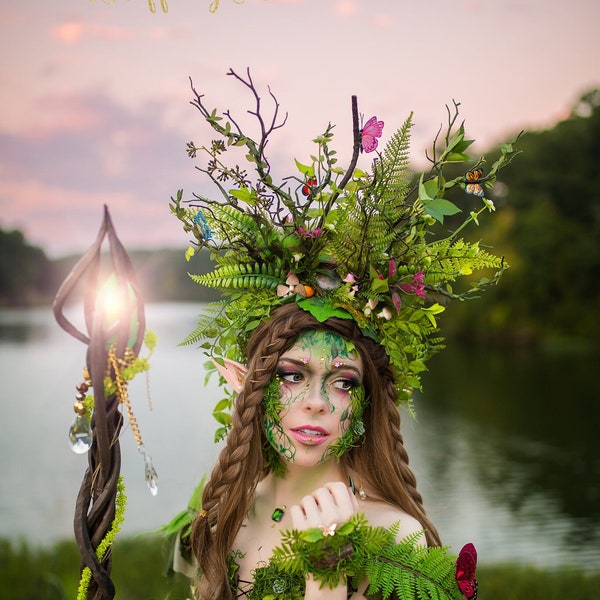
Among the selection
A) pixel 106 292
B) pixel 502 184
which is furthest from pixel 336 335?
pixel 502 184

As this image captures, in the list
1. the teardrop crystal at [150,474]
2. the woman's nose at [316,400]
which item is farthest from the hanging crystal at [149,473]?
the woman's nose at [316,400]

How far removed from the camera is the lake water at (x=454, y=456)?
1295 cm

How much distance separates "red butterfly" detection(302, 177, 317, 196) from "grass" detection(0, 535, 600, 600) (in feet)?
19.3

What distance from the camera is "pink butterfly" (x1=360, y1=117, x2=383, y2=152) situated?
2.79 meters

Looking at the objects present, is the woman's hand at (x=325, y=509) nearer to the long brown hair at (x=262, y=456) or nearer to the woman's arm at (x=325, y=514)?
the woman's arm at (x=325, y=514)

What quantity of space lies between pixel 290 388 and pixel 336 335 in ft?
0.84

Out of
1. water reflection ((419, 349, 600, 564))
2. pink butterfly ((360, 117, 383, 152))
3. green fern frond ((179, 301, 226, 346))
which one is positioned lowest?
water reflection ((419, 349, 600, 564))

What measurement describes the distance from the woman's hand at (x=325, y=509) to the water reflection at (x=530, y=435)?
10.2 meters

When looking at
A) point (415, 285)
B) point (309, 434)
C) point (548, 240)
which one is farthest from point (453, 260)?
point (548, 240)

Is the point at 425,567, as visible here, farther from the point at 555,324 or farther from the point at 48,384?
the point at 555,324

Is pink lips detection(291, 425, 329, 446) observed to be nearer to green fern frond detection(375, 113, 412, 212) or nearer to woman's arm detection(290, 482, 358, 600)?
woman's arm detection(290, 482, 358, 600)

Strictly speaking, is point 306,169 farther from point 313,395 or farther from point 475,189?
point 313,395

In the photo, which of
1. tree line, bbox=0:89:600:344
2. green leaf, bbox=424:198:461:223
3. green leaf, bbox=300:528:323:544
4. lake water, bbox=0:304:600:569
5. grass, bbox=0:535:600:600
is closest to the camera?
green leaf, bbox=300:528:323:544

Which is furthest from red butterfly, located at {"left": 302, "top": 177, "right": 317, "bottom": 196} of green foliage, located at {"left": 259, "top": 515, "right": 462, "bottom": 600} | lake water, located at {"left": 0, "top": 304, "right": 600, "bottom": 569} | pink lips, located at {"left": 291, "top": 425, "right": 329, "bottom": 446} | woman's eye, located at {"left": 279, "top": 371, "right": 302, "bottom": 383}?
lake water, located at {"left": 0, "top": 304, "right": 600, "bottom": 569}
